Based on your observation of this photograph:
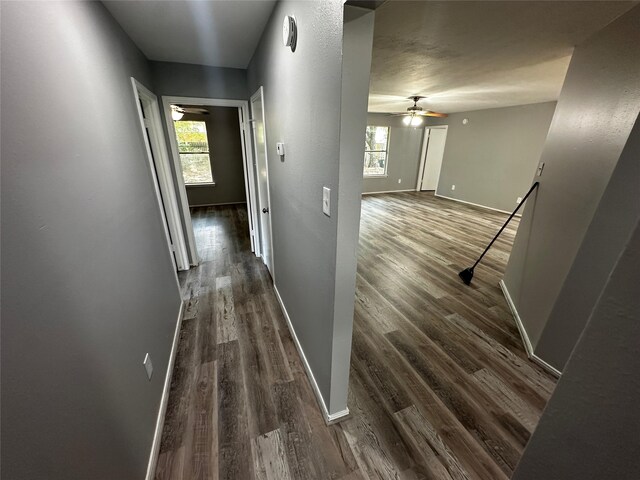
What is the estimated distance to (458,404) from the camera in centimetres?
158

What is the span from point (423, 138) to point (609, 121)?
6707mm

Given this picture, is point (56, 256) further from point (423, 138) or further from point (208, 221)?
point (423, 138)

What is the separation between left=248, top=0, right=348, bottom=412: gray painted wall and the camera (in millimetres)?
1002

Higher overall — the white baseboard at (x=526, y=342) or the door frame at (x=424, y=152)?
the door frame at (x=424, y=152)

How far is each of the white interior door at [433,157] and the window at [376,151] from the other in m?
1.35

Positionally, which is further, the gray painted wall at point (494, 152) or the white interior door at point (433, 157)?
the white interior door at point (433, 157)

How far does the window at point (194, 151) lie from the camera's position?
565 cm

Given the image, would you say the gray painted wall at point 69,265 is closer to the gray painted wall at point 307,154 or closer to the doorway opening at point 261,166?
the gray painted wall at point 307,154

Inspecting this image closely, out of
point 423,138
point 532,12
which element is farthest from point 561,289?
point 423,138

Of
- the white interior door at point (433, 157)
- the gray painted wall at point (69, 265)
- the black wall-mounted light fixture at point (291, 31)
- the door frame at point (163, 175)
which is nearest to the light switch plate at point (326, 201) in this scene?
the black wall-mounted light fixture at point (291, 31)

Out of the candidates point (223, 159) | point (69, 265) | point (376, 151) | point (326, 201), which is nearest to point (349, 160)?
point (326, 201)

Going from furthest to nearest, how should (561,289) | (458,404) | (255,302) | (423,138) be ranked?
(423,138)
(255,302)
(561,289)
(458,404)

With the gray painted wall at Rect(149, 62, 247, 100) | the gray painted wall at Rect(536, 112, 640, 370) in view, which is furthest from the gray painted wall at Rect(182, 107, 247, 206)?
the gray painted wall at Rect(536, 112, 640, 370)

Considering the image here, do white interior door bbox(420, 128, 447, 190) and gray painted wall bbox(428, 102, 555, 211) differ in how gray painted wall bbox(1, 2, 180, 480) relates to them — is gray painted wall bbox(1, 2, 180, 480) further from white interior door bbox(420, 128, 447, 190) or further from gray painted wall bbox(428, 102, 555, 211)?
white interior door bbox(420, 128, 447, 190)
